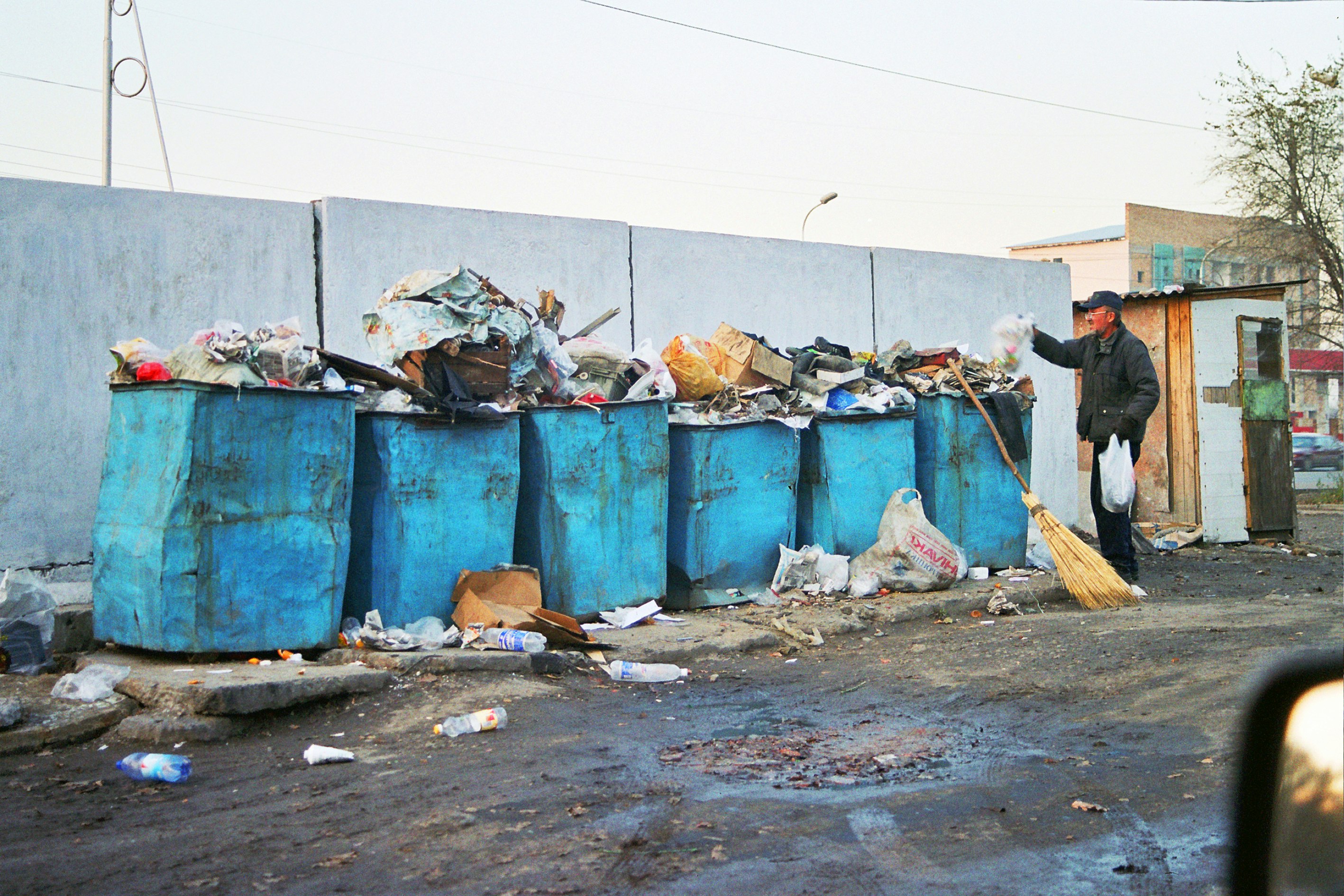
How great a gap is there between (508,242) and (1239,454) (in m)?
7.45

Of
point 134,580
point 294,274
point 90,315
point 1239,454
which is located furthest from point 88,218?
point 1239,454

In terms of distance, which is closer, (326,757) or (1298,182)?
(326,757)

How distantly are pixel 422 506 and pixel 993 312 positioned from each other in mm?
6630

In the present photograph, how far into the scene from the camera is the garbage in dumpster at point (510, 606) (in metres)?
5.42

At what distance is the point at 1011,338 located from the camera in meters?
8.05

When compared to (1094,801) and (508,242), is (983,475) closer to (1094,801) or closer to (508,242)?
(508,242)

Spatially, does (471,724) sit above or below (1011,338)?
below

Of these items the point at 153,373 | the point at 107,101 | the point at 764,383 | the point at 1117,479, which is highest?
the point at 107,101

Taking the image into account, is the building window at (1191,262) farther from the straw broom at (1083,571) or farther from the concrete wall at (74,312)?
the concrete wall at (74,312)

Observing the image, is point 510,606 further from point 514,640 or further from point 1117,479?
point 1117,479

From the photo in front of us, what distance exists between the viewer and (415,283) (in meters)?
5.86

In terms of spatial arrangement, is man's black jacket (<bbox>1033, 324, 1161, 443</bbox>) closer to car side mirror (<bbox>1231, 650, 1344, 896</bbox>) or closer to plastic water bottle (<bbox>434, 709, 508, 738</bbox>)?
plastic water bottle (<bbox>434, 709, 508, 738</bbox>)

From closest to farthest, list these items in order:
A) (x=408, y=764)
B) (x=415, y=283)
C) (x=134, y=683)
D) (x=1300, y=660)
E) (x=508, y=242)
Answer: (x=1300, y=660) < (x=408, y=764) < (x=134, y=683) < (x=415, y=283) < (x=508, y=242)

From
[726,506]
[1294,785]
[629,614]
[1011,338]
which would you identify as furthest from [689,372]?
[1294,785]
